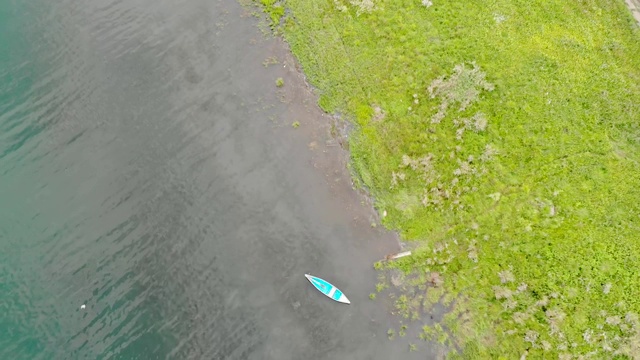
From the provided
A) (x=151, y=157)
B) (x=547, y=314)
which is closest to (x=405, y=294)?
(x=547, y=314)

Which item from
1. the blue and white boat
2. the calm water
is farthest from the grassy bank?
the calm water

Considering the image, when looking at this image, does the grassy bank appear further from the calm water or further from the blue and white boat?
the calm water

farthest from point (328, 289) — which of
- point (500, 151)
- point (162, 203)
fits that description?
point (500, 151)

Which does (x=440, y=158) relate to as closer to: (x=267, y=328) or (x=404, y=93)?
(x=404, y=93)

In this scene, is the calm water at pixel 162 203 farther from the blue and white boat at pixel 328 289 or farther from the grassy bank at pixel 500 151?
the grassy bank at pixel 500 151

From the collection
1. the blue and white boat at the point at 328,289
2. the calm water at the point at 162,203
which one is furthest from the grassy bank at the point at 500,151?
the calm water at the point at 162,203

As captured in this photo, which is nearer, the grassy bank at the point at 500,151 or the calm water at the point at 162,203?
the grassy bank at the point at 500,151

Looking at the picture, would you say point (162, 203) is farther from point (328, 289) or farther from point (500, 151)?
Answer: point (500, 151)
